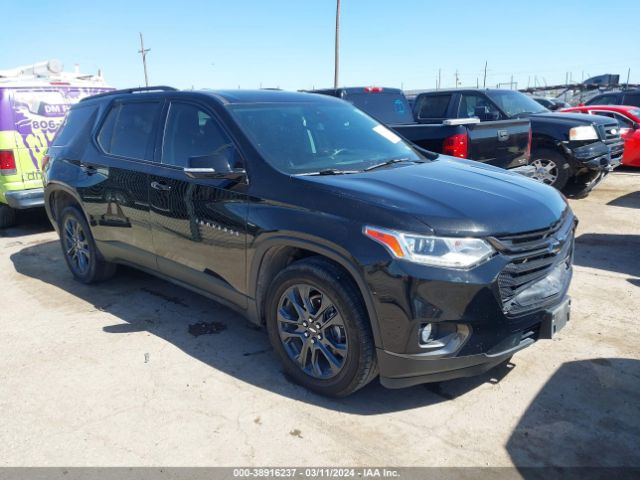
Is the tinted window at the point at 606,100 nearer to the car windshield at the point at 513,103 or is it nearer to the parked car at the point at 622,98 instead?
the parked car at the point at 622,98

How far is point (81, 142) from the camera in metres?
5.17

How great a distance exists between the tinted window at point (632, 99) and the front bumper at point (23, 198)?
46.8 ft

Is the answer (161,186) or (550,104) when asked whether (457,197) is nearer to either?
(161,186)

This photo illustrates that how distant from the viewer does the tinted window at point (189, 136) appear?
3.82 metres

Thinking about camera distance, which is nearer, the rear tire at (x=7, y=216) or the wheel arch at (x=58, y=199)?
the wheel arch at (x=58, y=199)

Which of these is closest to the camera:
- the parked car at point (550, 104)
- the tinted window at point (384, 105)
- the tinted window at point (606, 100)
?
the tinted window at point (384, 105)

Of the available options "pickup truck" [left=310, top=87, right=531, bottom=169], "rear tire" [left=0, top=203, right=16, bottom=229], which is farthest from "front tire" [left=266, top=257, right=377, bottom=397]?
"rear tire" [left=0, top=203, right=16, bottom=229]

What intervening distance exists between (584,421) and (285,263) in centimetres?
195

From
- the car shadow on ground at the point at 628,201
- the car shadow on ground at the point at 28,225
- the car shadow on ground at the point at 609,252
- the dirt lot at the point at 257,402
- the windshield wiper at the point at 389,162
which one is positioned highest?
the windshield wiper at the point at 389,162

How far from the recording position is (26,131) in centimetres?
735

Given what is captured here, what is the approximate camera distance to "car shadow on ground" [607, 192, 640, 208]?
8.58m

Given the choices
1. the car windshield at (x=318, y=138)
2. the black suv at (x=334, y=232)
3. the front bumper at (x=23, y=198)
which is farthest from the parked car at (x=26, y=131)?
the car windshield at (x=318, y=138)

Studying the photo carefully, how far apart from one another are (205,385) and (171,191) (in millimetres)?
1437

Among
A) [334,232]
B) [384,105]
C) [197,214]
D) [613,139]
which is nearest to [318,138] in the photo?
[197,214]
